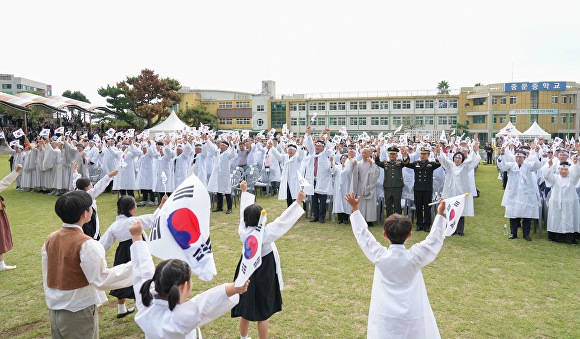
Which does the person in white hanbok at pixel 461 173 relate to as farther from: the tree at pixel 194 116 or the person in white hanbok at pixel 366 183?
the tree at pixel 194 116

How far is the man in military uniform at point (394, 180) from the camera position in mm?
7535

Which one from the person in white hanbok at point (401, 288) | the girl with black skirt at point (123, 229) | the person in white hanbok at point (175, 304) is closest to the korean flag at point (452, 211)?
the person in white hanbok at point (401, 288)

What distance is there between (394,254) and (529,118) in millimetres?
48763

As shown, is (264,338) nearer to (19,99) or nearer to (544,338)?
(544,338)

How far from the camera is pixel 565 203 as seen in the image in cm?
A: 646

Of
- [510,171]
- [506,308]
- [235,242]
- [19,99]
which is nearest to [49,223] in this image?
[235,242]

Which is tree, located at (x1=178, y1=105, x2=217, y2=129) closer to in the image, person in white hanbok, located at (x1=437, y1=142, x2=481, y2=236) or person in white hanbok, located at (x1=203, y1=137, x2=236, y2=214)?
person in white hanbok, located at (x1=203, y1=137, x2=236, y2=214)

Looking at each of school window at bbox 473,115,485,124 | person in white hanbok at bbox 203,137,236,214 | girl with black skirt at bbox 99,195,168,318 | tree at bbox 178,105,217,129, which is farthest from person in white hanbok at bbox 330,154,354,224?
school window at bbox 473,115,485,124

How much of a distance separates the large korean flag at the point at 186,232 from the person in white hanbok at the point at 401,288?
1.19 meters

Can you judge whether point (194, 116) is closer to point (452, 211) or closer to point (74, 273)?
point (74, 273)

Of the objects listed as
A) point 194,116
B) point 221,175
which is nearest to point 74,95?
point 194,116

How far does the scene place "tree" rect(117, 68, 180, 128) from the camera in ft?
131

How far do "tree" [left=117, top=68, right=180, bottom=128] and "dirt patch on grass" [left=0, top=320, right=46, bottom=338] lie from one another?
126 feet

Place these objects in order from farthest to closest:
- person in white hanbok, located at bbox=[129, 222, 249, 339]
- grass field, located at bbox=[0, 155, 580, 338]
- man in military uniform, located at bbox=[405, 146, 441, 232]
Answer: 1. man in military uniform, located at bbox=[405, 146, 441, 232]
2. grass field, located at bbox=[0, 155, 580, 338]
3. person in white hanbok, located at bbox=[129, 222, 249, 339]
